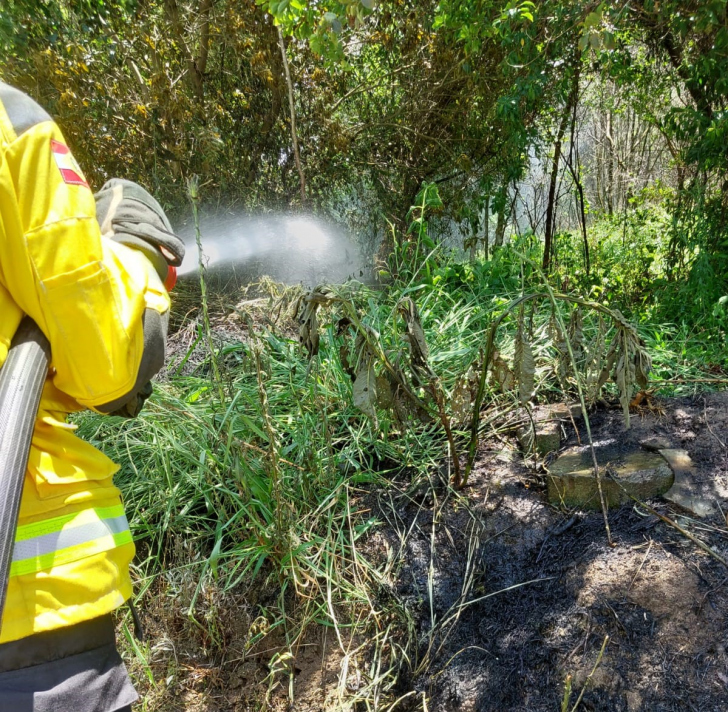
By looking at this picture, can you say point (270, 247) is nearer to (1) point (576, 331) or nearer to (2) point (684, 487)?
(1) point (576, 331)

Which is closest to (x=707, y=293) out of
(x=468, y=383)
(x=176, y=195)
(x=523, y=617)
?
(x=468, y=383)

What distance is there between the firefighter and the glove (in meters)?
0.14

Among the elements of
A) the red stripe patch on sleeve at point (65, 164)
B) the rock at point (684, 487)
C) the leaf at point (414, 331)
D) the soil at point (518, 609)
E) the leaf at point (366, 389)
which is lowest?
the soil at point (518, 609)

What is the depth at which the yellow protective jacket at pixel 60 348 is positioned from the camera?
959mm

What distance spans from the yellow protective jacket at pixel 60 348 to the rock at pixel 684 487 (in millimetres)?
1731

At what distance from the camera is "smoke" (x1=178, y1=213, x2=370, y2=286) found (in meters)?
4.54

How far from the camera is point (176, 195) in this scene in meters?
4.15

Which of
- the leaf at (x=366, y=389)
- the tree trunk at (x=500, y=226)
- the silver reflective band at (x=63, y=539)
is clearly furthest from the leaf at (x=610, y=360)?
the tree trunk at (x=500, y=226)

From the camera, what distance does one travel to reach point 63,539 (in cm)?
101

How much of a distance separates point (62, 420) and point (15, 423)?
0.25 m

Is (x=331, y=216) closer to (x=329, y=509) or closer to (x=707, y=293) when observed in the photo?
(x=707, y=293)

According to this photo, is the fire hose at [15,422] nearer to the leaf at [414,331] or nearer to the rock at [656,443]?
the leaf at [414,331]

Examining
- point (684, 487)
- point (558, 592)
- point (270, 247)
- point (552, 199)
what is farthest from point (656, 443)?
point (270, 247)

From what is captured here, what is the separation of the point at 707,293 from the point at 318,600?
275cm
